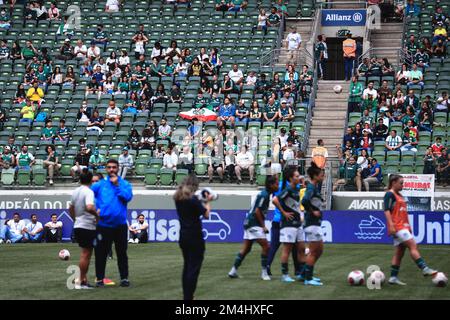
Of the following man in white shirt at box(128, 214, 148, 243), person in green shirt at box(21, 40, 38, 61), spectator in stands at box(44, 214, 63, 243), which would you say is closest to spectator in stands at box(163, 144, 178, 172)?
man in white shirt at box(128, 214, 148, 243)

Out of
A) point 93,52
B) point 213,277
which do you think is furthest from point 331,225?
point 93,52

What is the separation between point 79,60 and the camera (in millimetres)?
40062

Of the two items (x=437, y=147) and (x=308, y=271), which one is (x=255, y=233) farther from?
(x=437, y=147)

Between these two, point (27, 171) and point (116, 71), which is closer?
point (27, 171)

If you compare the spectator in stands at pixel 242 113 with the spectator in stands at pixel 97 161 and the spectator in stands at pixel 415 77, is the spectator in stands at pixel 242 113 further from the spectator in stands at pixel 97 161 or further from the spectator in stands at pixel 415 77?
the spectator in stands at pixel 415 77

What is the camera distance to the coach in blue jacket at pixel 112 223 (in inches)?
650

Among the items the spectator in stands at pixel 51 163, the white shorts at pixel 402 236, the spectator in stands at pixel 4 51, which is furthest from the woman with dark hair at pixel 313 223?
the spectator in stands at pixel 4 51

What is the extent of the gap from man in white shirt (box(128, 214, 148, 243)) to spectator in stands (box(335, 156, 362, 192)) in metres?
6.07

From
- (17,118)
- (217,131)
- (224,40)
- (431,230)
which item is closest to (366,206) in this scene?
(431,230)

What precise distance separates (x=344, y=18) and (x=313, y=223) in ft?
81.9

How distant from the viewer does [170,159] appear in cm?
3325

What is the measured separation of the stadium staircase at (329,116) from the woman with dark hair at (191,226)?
19.5 metres

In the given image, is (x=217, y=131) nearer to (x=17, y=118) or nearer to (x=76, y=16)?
(x=17, y=118)
